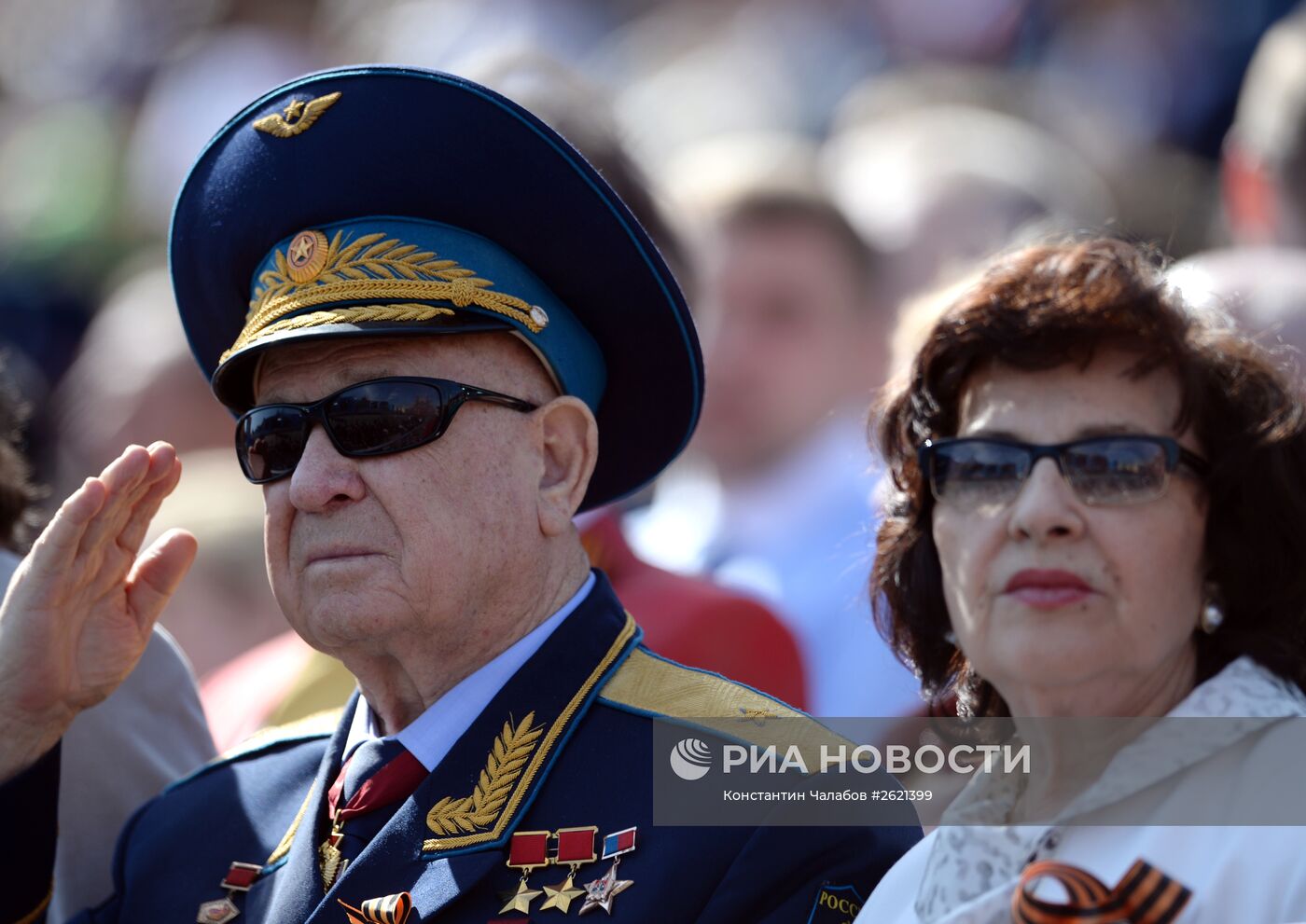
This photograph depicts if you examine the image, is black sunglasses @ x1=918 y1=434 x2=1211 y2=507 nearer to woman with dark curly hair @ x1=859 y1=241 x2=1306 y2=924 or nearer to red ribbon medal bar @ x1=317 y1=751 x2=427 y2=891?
woman with dark curly hair @ x1=859 y1=241 x2=1306 y2=924

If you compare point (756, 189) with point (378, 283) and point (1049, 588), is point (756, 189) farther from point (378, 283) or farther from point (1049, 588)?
point (1049, 588)

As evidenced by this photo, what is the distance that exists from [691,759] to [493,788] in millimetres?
341

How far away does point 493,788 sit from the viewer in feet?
10.6

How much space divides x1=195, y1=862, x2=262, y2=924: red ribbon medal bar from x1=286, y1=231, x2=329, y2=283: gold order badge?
109 centimetres

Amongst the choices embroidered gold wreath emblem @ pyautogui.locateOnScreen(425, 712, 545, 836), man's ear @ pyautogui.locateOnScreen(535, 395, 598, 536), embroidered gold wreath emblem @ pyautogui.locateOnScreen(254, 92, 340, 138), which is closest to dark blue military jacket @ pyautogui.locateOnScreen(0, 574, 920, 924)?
embroidered gold wreath emblem @ pyautogui.locateOnScreen(425, 712, 545, 836)

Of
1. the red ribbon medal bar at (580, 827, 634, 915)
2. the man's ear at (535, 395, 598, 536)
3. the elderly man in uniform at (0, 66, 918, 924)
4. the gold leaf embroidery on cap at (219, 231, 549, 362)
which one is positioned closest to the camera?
the red ribbon medal bar at (580, 827, 634, 915)

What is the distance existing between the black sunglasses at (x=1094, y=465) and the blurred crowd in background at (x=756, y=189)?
386mm

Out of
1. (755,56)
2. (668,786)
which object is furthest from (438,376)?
(755,56)

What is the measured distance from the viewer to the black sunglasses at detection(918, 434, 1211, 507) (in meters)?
2.98

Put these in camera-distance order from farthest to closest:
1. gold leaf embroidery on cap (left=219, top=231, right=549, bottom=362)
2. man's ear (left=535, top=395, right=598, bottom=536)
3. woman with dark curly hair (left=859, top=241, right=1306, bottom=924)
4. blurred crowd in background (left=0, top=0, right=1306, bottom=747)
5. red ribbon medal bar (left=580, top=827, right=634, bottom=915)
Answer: blurred crowd in background (left=0, top=0, right=1306, bottom=747) → man's ear (left=535, top=395, right=598, bottom=536) → gold leaf embroidery on cap (left=219, top=231, right=549, bottom=362) → red ribbon medal bar (left=580, top=827, right=634, bottom=915) → woman with dark curly hair (left=859, top=241, right=1306, bottom=924)

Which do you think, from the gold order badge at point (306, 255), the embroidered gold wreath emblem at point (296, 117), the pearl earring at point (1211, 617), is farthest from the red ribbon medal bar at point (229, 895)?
the pearl earring at point (1211, 617)

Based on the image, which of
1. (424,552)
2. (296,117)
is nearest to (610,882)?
(424,552)

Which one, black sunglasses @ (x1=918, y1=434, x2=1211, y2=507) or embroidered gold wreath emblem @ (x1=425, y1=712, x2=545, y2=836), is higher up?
Answer: black sunglasses @ (x1=918, y1=434, x2=1211, y2=507)

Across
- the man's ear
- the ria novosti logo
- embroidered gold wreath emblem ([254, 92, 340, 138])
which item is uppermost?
embroidered gold wreath emblem ([254, 92, 340, 138])
